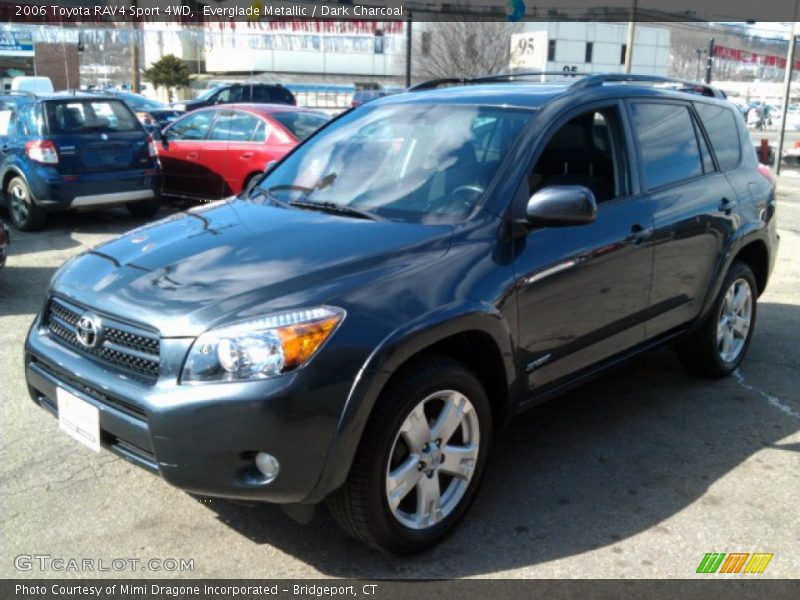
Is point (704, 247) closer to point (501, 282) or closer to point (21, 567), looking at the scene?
point (501, 282)

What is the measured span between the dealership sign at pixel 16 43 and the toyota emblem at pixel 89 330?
5115 centimetres

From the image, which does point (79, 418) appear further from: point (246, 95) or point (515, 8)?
point (246, 95)

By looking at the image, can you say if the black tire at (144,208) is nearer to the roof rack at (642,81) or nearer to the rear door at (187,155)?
the rear door at (187,155)

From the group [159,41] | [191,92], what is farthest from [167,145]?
[159,41]

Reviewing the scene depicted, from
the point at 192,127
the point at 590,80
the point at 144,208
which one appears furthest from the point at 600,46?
the point at 590,80

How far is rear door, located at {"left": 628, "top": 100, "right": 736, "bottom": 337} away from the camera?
4289 millimetres

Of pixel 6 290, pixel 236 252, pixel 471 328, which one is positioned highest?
pixel 236 252

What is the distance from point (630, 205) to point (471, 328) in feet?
4.63

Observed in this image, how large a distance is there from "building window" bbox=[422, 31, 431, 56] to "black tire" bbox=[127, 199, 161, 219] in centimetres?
4498

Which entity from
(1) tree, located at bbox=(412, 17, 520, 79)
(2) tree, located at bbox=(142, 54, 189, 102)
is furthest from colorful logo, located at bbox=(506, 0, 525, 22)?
(2) tree, located at bbox=(142, 54, 189, 102)

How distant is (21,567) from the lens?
308 cm

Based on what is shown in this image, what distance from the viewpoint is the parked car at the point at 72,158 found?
31.7 feet

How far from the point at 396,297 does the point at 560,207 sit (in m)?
0.88

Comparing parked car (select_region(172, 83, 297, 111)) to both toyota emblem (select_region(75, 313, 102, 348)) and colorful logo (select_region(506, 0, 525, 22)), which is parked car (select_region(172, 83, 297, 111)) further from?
toyota emblem (select_region(75, 313, 102, 348))
